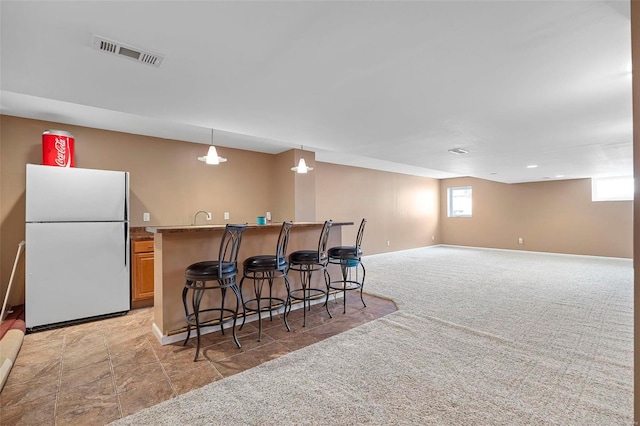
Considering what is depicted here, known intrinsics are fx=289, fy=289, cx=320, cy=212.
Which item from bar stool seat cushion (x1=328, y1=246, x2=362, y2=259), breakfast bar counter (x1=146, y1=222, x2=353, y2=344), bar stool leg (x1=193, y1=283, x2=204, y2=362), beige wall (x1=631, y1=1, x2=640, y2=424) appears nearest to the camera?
beige wall (x1=631, y1=1, x2=640, y2=424)

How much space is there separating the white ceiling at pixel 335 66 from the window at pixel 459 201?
→ 21.1 ft

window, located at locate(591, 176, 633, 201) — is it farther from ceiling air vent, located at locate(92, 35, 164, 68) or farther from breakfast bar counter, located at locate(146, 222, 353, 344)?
ceiling air vent, located at locate(92, 35, 164, 68)

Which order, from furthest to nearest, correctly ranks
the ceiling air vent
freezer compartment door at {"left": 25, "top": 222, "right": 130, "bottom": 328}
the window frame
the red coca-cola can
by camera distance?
the window frame → the red coca-cola can → freezer compartment door at {"left": 25, "top": 222, "right": 130, "bottom": 328} → the ceiling air vent

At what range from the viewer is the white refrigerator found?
3010 mm

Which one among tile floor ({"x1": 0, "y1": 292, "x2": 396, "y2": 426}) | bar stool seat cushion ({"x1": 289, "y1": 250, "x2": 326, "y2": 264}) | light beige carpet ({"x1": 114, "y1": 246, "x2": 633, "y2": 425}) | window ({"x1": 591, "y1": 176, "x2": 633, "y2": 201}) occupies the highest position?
window ({"x1": 591, "y1": 176, "x2": 633, "y2": 201})

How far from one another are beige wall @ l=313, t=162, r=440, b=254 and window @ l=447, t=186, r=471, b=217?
49 cm

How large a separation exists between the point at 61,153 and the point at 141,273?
1672 mm

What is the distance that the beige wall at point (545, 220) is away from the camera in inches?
285

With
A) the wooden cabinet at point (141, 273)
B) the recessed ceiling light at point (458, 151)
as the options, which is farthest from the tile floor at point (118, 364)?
the recessed ceiling light at point (458, 151)

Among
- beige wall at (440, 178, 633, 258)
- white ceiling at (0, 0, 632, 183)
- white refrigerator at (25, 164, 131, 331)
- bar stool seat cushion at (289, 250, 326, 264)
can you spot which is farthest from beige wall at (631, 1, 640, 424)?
beige wall at (440, 178, 633, 258)

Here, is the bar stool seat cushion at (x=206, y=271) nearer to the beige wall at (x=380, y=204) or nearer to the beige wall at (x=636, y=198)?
the beige wall at (x=636, y=198)

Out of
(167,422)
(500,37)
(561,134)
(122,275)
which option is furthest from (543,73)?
(122,275)

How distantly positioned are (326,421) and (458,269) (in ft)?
17.4

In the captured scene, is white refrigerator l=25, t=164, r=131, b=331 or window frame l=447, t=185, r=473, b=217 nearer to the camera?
white refrigerator l=25, t=164, r=131, b=331
